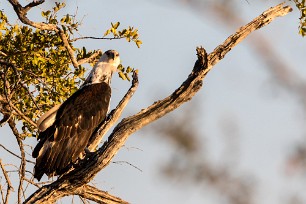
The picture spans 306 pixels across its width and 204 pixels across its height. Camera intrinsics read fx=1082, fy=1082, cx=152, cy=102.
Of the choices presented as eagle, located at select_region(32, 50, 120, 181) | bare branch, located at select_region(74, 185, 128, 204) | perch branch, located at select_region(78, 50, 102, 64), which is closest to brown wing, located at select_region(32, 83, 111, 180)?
eagle, located at select_region(32, 50, 120, 181)

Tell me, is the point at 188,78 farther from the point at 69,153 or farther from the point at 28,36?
the point at 28,36

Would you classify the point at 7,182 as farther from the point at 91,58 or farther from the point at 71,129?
the point at 91,58

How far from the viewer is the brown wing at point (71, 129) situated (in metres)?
11.4

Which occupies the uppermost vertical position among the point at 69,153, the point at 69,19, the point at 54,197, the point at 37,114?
the point at 69,19

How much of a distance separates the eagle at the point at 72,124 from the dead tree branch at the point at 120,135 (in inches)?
15.9

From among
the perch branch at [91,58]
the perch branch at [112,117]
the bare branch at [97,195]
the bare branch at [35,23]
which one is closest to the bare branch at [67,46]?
the bare branch at [35,23]

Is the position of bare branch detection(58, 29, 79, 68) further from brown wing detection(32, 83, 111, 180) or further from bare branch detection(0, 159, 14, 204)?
bare branch detection(0, 159, 14, 204)

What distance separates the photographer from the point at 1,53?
490 inches

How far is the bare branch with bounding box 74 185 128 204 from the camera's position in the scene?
11197 millimetres

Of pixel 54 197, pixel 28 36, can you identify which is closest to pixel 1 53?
pixel 28 36

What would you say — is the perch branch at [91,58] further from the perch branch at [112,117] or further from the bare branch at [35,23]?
the perch branch at [112,117]

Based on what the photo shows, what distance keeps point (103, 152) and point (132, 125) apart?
420 millimetres

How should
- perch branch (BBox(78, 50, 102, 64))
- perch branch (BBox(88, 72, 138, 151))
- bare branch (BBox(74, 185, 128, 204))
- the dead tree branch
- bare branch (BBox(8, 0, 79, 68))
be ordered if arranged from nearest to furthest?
the dead tree branch → bare branch (BBox(74, 185, 128, 204)) → perch branch (BBox(88, 72, 138, 151)) → bare branch (BBox(8, 0, 79, 68)) → perch branch (BBox(78, 50, 102, 64))

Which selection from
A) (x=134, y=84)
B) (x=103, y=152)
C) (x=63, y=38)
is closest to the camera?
(x=103, y=152)
